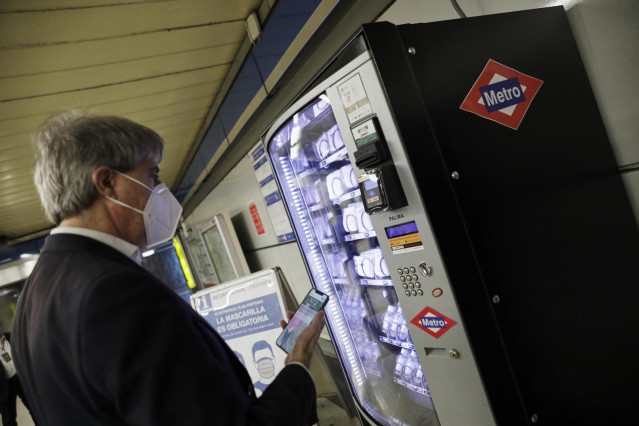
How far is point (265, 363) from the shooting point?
2.93 m

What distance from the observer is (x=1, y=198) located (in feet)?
16.1

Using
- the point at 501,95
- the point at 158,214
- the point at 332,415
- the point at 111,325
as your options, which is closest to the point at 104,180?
the point at 158,214

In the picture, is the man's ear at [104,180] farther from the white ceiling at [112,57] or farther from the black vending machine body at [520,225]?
the white ceiling at [112,57]

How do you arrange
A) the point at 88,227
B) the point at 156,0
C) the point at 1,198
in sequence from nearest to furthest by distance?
the point at 88,227
the point at 156,0
the point at 1,198

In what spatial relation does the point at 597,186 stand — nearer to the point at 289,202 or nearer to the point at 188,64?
the point at 289,202

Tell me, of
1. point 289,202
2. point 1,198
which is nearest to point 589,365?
point 289,202

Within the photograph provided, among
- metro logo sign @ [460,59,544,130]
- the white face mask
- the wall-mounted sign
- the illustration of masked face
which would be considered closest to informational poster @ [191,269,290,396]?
the illustration of masked face

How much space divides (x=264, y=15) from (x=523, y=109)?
70.1 inches

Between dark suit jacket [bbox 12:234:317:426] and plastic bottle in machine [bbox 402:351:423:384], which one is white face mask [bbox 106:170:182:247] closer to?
dark suit jacket [bbox 12:234:317:426]

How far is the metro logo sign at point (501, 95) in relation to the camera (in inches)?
45.9

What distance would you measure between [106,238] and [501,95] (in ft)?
3.71

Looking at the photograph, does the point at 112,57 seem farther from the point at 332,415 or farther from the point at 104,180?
the point at 332,415

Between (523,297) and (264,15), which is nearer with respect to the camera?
(523,297)

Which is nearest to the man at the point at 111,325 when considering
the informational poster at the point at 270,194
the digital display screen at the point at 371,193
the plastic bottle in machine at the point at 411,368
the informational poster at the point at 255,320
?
the digital display screen at the point at 371,193
